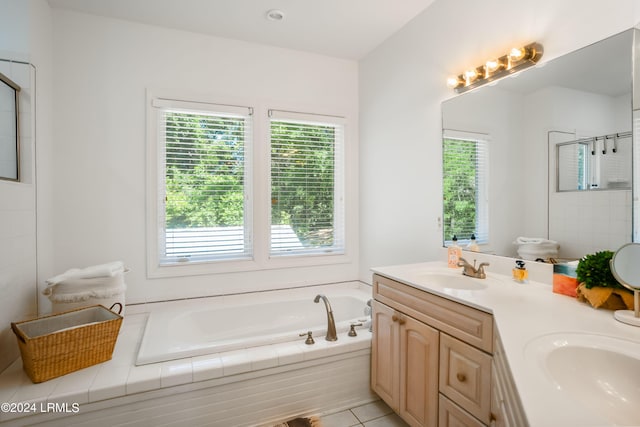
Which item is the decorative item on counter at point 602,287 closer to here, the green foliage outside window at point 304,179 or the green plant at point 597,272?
the green plant at point 597,272

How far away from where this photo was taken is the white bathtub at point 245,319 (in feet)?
6.81

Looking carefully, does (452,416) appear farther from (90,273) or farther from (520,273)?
(90,273)

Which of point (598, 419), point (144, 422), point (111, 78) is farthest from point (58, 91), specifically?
point (598, 419)

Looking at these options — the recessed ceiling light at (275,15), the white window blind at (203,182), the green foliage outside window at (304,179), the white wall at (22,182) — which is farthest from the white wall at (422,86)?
the white wall at (22,182)

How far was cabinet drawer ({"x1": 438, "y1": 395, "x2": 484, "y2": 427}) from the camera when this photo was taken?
1.36 metres

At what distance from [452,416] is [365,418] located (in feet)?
2.42

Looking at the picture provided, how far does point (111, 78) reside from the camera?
2.52m

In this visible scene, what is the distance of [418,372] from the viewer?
168 cm

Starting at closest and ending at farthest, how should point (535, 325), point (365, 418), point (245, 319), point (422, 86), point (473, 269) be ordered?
1. point (535, 325)
2. point (473, 269)
3. point (365, 418)
4. point (422, 86)
5. point (245, 319)

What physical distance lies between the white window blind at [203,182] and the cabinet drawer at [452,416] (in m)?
1.96

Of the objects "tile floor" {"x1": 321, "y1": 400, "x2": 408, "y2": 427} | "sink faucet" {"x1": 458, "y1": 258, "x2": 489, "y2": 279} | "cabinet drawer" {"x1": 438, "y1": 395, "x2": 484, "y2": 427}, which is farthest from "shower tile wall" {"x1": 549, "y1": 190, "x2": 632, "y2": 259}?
"tile floor" {"x1": 321, "y1": 400, "x2": 408, "y2": 427}

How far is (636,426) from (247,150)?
2795 millimetres

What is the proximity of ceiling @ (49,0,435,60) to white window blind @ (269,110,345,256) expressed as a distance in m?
0.67

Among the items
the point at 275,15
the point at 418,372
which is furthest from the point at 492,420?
the point at 275,15
